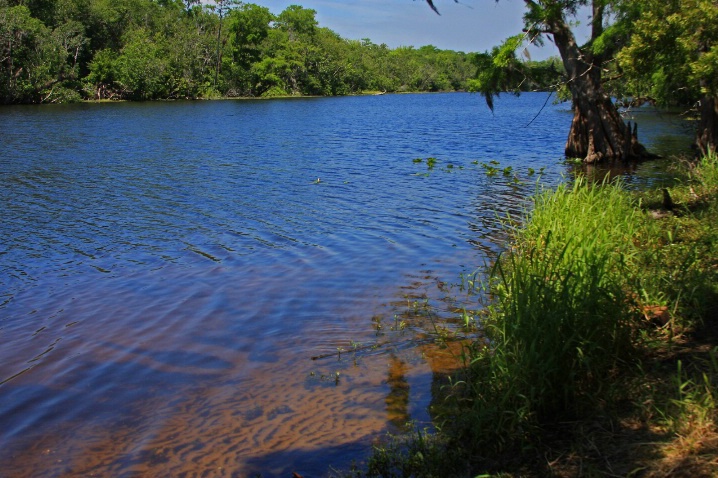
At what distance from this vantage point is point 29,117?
4878 centimetres

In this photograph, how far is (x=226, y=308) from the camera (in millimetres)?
8766

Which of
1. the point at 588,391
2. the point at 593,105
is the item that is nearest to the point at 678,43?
the point at 593,105

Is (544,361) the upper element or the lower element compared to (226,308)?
upper

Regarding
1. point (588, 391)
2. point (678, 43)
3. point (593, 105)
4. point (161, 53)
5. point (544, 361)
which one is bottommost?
point (588, 391)

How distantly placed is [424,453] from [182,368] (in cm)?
332

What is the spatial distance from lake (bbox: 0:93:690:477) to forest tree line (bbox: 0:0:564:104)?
5386cm

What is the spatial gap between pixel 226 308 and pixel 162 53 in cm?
8924

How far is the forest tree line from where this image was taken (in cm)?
6844

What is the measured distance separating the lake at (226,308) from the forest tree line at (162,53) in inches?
2121

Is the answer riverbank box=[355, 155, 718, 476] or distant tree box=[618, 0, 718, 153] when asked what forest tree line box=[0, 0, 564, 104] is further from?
riverbank box=[355, 155, 718, 476]

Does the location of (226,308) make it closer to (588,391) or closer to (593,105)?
(588,391)

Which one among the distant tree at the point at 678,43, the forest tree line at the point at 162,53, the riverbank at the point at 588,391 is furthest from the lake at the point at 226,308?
the forest tree line at the point at 162,53

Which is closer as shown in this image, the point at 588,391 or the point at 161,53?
the point at 588,391

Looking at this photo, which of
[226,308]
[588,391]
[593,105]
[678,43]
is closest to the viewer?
[588,391]
